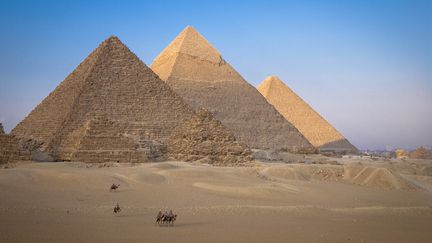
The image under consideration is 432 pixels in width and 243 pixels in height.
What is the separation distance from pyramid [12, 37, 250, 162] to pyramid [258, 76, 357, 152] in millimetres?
25783

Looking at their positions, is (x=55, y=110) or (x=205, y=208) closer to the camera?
(x=205, y=208)

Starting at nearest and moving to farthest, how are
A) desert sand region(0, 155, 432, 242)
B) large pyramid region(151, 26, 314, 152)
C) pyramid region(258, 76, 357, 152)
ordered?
desert sand region(0, 155, 432, 242), large pyramid region(151, 26, 314, 152), pyramid region(258, 76, 357, 152)

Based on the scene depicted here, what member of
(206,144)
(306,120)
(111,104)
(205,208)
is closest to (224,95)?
(306,120)

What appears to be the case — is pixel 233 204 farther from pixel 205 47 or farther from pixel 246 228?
pixel 205 47

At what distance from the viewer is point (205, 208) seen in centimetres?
984

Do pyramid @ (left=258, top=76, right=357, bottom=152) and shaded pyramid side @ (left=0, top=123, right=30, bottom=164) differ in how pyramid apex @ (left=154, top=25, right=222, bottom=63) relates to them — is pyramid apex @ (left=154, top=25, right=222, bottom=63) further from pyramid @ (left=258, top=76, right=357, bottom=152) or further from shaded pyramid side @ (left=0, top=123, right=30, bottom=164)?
shaded pyramid side @ (left=0, top=123, right=30, bottom=164)

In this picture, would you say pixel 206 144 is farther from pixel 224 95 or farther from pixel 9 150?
pixel 224 95

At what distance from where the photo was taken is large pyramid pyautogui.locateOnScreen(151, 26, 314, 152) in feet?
148

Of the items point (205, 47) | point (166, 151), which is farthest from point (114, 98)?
point (205, 47)

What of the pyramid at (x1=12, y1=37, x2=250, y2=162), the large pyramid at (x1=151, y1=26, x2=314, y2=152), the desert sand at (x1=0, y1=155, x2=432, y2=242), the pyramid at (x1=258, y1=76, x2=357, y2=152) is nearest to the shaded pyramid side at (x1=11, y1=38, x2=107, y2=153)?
the pyramid at (x1=12, y1=37, x2=250, y2=162)

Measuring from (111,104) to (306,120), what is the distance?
30868 mm

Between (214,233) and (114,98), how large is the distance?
24.6 metres

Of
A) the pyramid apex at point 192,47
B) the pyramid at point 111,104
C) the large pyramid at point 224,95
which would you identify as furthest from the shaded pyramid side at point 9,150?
the pyramid apex at point 192,47

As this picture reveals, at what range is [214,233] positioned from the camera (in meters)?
7.36
